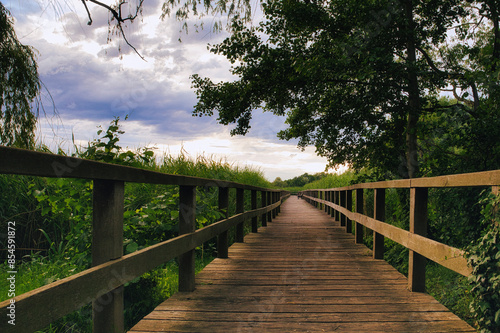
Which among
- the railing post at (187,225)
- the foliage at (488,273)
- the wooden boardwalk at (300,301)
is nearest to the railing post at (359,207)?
the wooden boardwalk at (300,301)

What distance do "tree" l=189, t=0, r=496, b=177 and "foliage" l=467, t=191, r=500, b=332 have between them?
16.6 ft

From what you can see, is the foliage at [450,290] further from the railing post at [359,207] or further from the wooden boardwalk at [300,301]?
the railing post at [359,207]

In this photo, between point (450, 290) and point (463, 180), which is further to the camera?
point (450, 290)

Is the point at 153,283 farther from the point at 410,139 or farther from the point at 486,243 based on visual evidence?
the point at 410,139

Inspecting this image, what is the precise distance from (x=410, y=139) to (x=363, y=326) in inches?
250

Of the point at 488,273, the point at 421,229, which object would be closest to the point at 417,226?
the point at 421,229

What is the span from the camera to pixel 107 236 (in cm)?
204

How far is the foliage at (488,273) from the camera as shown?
83.1 inches

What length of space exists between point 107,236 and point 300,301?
183 cm

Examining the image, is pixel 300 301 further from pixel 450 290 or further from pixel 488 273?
pixel 450 290

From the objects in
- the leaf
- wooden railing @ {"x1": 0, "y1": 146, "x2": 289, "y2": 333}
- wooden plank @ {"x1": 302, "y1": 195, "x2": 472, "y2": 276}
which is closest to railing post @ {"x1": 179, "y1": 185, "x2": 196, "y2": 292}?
wooden railing @ {"x1": 0, "y1": 146, "x2": 289, "y2": 333}

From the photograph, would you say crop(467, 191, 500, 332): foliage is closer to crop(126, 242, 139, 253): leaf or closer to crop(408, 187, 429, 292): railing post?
crop(408, 187, 429, 292): railing post

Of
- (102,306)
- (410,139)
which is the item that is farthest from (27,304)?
(410,139)

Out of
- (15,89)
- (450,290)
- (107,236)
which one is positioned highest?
(15,89)
